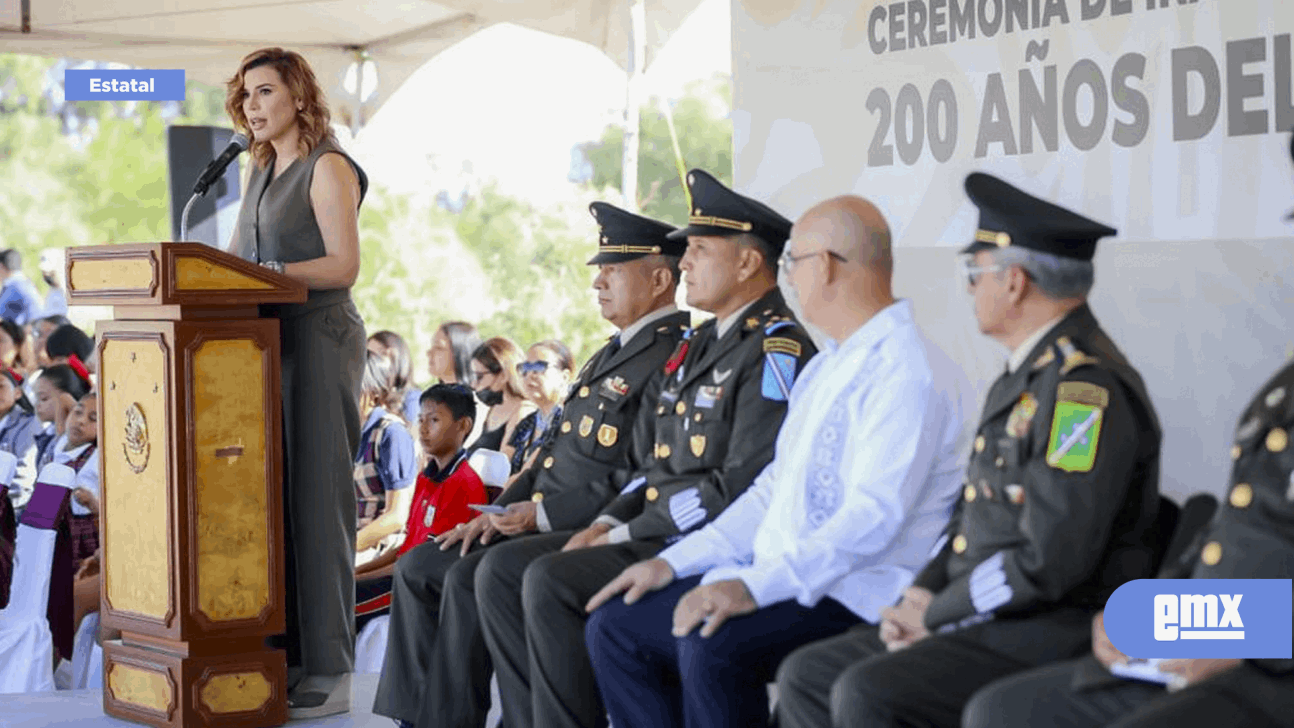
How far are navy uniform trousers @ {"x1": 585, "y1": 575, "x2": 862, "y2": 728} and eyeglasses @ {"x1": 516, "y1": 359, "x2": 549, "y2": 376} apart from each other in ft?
9.69

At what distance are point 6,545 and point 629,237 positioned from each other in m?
3.53

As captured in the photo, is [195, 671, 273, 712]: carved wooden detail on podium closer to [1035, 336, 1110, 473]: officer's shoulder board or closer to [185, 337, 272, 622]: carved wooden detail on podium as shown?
[185, 337, 272, 622]: carved wooden detail on podium

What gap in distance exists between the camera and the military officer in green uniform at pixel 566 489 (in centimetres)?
444

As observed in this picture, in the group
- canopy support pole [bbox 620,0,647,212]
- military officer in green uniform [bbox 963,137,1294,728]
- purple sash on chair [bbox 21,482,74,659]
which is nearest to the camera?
military officer in green uniform [bbox 963,137,1294,728]

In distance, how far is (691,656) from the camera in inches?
135

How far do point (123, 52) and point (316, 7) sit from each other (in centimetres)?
98

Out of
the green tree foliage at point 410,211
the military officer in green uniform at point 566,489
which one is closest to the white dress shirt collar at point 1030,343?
the military officer in green uniform at point 566,489

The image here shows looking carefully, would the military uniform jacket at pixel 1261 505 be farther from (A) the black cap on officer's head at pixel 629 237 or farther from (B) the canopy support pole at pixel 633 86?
(B) the canopy support pole at pixel 633 86

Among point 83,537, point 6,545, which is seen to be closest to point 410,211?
point 6,545

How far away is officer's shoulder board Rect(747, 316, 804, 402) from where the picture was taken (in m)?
3.87

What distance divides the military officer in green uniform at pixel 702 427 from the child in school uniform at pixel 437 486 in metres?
1.39

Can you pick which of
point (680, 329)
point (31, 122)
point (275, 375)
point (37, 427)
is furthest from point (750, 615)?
point (31, 122)

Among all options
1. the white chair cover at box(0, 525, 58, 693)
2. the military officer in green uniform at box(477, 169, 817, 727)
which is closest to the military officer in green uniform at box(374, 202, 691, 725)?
the military officer in green uniform at box(477, 169, 817, 727)

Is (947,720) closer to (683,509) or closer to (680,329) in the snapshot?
(683,509)
